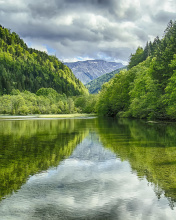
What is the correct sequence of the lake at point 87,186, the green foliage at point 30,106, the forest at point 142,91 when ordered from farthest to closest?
the green foliage at point 30,106 < the forest at point 142,91 < the lake at point 87,186

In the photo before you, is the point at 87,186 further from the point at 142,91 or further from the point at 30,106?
the point at 30,106

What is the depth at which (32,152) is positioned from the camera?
621 inches

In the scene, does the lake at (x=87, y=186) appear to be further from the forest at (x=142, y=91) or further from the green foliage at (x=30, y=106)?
the green foliage at (x=30, y=106)

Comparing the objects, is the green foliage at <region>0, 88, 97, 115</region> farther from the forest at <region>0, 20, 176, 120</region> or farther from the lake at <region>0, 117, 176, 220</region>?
the lake at <region>0, 117, 176, 220</region>

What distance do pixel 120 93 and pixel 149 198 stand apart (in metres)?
71.3

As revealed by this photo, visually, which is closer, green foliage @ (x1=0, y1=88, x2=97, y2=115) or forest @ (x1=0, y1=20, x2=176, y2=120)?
forest @ (x1=0, y1=20, x2=176, y2=120)

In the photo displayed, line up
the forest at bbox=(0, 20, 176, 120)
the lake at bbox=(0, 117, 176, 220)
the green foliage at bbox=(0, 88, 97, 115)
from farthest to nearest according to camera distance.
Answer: the green foliage at bbox=(0, 88, 97, 115)
the forest at bbox=(0, 20, 176, 120)
the lake at bbox=(0, 117, 176, 220)

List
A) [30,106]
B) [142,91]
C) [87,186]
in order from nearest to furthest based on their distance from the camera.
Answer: [87,186] → [142,91] → [30,106]

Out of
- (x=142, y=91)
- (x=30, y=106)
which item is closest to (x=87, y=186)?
(x=142, y=91)

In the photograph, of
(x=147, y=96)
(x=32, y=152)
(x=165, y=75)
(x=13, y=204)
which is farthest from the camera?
(x=147, y=96)

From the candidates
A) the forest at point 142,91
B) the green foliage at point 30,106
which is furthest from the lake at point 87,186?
the green foliage at point 30,106

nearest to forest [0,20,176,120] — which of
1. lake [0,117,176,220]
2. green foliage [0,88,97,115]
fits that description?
green foliage [0,88,97,115]

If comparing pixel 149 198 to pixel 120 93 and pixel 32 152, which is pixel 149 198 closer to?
pixel 32 152

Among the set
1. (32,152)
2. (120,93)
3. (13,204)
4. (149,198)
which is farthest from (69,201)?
(120,93)
